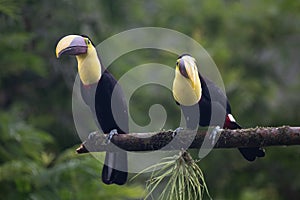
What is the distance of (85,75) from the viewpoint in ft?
15.0

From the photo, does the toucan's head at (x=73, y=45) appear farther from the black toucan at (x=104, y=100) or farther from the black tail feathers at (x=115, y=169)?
the black tail feathers at (x=115, y=169)

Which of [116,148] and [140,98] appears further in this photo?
[140,98]

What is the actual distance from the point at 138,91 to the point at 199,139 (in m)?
4.17

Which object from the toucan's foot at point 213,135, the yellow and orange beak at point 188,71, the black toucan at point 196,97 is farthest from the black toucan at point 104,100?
the toucan's foot at point 213,135

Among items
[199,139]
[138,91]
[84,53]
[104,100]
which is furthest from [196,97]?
[138,91]

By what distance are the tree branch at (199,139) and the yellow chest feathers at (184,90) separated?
308 millimetres

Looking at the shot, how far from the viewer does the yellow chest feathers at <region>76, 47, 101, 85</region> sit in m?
4.47

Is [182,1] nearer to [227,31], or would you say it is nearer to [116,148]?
[227,31]

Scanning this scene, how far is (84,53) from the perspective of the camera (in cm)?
441

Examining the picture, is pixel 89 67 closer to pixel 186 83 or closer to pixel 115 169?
pixel 115 169

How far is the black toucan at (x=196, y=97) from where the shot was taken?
4.03m

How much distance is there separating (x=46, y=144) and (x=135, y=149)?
383cm

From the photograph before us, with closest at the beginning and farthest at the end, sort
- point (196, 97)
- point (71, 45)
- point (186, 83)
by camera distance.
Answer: point (186, 83)
point (196, 97)
point (71, 45)

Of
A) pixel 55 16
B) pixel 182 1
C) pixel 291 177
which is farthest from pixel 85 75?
pixel 182 1
